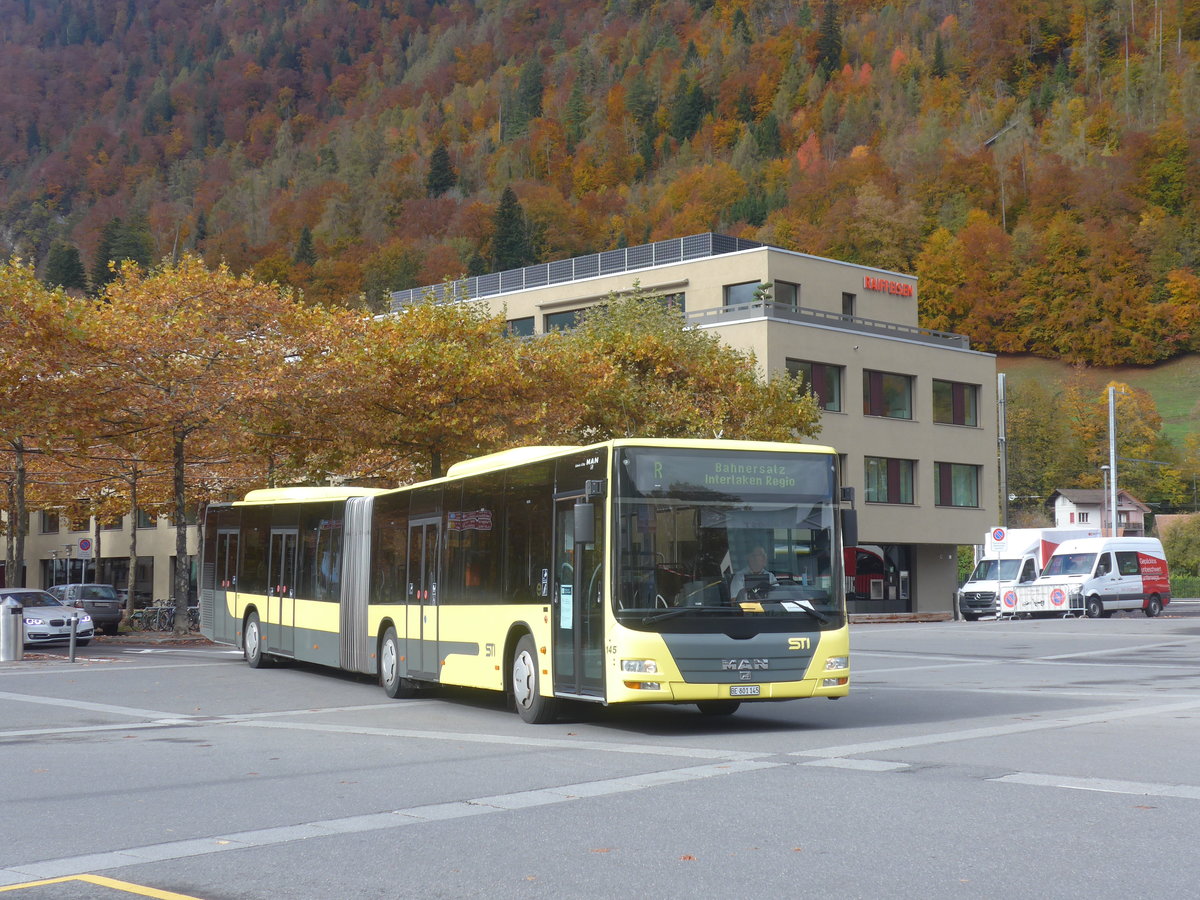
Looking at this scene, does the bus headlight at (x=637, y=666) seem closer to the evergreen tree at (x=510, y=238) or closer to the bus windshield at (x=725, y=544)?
the bus windshield at (x=725, y=544)

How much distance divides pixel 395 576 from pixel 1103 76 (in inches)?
5865

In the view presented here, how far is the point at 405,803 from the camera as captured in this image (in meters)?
9.61

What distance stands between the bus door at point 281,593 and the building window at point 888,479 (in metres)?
36.0

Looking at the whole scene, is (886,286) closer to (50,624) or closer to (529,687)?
(50,624)

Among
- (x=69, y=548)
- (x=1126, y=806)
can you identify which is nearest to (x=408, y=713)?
(x=1126, y=806)

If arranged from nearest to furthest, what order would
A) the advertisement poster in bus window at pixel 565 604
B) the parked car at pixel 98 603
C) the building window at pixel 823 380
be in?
the advertisement poster in bus window at pixel 565 604 → the parked car at pixel 98 603 → the building window at pixel 823 380

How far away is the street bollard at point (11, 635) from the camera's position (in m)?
26.6

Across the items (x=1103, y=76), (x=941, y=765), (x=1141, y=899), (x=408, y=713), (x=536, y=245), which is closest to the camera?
(x=1141, y=899)

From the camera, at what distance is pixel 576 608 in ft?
46.4

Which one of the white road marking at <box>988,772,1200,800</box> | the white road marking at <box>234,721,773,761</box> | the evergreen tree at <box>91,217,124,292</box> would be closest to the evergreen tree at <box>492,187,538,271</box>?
the evergreen tree at <box>91,217,124,292</box>

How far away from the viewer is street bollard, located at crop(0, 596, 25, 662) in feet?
87.1

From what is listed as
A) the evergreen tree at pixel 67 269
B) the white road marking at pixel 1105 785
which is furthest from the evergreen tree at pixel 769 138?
the white road marking at pixel 1105 785

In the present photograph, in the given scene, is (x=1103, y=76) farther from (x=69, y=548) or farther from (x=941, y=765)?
(x=941, y=765)

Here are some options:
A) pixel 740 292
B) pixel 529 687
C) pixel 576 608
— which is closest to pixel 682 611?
pixel 576 608
